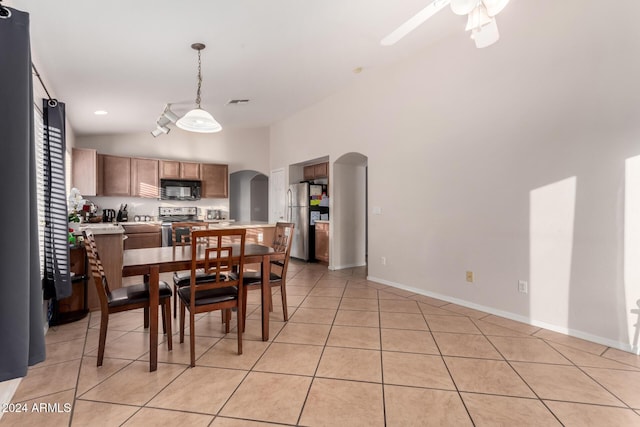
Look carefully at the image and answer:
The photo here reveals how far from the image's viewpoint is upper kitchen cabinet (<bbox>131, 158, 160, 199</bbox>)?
20.1 feet

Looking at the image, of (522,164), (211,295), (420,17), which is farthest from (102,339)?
(522,164)

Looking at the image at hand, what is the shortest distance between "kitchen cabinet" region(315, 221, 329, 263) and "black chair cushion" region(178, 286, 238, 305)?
352 cm

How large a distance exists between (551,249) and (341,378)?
2.30m

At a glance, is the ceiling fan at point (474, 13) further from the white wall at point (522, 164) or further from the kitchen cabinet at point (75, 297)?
the kitchen cabinet at point (75, 297)

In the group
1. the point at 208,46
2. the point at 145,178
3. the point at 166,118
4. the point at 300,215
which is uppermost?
the point at 208,46

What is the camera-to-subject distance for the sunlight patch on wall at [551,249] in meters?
2.83

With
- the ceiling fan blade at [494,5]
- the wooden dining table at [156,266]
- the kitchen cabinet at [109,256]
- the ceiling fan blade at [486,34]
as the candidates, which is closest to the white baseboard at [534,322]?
the wooden dining table at [156,266]

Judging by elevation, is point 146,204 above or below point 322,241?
above

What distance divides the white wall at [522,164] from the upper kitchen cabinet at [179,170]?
406 centimetres

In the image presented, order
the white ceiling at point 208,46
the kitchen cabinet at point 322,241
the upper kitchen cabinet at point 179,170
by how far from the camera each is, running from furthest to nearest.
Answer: the upper kitchen cabinet at point 179,170, the kitchen cabinet at point 322,241, the white ceiling at point 208,46

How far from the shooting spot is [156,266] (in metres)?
2.22

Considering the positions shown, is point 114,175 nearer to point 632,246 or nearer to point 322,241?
point 322,241

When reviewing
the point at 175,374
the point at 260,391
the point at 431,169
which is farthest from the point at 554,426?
the point at 431,169

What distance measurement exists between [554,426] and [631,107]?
96.3 inches
